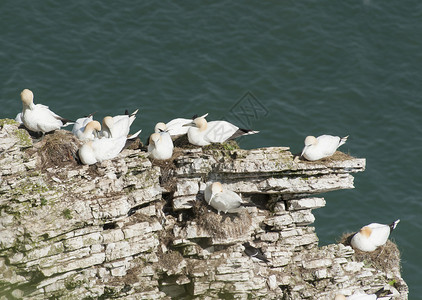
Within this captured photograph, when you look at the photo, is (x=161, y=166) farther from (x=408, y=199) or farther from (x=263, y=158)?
(x=408, y=199)

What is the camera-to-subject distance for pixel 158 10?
32750mm

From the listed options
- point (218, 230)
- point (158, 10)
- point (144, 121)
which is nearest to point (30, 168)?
point (218, 230)

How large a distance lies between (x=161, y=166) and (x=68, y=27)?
58.1 feet

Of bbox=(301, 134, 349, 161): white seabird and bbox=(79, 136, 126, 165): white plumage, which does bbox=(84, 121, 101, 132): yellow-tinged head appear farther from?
bbox=(301, 134, 349, 161): white seabird

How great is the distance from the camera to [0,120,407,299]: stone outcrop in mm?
14094

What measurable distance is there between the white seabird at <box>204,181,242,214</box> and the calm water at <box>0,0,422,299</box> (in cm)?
1029

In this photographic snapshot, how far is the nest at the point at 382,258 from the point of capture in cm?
1797

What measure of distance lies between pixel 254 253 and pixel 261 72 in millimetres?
16025

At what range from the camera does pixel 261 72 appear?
3072 centimetres

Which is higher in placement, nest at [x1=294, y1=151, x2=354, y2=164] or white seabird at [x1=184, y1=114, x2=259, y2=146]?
white seabird at [x1=184, y1=114, x2=259, y2=146]

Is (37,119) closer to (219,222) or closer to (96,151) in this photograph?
(96,151)

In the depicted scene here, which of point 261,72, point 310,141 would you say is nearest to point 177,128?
point 310,141

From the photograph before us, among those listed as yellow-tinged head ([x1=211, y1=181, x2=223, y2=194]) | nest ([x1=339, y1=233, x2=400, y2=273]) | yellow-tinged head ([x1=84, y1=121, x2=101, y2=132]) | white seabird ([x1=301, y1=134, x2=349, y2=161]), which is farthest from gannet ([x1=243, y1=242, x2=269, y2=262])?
yellow-tinged head ([x1=84, y1=121, x2=101, y2=132])

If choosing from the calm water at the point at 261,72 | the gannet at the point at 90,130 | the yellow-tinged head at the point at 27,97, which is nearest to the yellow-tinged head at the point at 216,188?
the gannet at the point at 90,130
